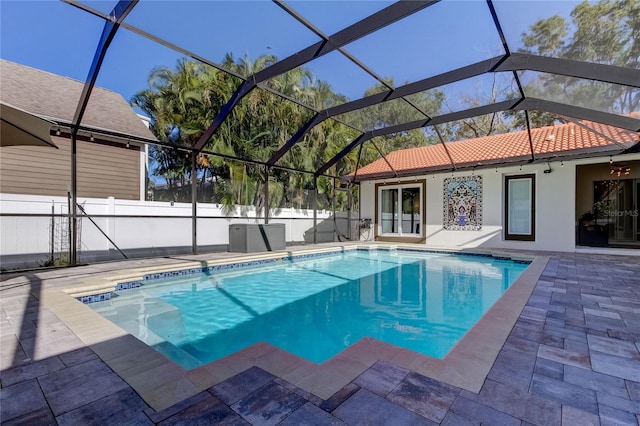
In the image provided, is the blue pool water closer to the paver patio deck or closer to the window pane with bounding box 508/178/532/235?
the paver patio deck

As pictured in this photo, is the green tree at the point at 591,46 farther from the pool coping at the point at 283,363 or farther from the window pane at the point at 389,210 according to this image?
the window pane at the point at 389,210

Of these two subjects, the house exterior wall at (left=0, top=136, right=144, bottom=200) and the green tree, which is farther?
the house exterior wall at (left=0, top=136, right=144, bottom=200)

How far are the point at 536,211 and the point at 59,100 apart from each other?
14200 millimetres

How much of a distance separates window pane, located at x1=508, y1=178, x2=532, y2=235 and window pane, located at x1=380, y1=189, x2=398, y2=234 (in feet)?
12.7

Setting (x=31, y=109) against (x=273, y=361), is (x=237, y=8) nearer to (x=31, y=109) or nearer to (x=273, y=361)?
(x=273, y=361)

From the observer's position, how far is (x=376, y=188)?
40.3 ft

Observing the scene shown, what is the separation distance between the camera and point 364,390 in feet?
5.63

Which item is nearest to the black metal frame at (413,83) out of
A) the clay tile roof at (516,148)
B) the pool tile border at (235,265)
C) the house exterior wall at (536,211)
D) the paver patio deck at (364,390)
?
the pool tile border at (235,265)

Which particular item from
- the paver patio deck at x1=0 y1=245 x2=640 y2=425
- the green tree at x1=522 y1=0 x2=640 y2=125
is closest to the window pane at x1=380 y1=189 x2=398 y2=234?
the green tree at x1=522 y1=0 x2=640 y2=125

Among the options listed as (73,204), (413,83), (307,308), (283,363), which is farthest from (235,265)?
(413,83)

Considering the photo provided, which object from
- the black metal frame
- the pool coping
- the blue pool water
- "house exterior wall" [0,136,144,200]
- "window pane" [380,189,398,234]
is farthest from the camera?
"window pane" [380,189,398,234]

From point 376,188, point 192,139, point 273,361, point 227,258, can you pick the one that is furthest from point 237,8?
point 376,188

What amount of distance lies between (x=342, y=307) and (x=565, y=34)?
827 cm

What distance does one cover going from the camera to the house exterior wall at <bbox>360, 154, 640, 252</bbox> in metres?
8.20
